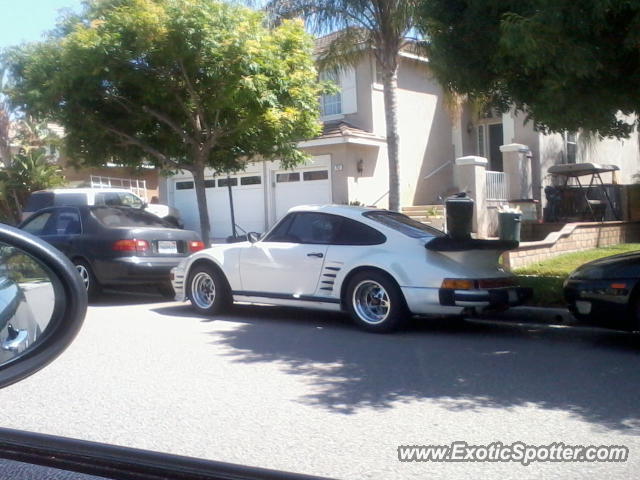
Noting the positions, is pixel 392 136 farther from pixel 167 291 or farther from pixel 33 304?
pixel 33 304

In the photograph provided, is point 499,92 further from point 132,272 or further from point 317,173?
point 317,173

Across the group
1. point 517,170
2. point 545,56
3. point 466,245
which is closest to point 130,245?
point 466,245

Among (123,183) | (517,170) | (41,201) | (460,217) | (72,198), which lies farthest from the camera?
(123,183)

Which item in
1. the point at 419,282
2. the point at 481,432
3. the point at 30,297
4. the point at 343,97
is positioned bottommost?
the point at 481,432

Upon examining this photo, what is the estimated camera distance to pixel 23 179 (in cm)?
2627

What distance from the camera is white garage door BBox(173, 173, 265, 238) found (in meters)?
22.1

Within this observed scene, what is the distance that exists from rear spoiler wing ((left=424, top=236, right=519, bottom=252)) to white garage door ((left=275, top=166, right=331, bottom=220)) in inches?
475

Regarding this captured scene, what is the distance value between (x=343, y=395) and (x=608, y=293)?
3.21 meters

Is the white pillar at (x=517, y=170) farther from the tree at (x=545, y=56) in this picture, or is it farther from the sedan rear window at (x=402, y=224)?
the sedan rear window at (x=402, y=224)

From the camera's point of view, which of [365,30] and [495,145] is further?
[495,145]

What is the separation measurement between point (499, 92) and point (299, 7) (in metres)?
5.97

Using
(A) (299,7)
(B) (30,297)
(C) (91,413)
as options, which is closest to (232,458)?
(C) (91,413)

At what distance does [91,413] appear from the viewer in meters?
5.59

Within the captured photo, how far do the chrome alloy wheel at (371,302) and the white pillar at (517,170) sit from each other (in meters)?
11.9
